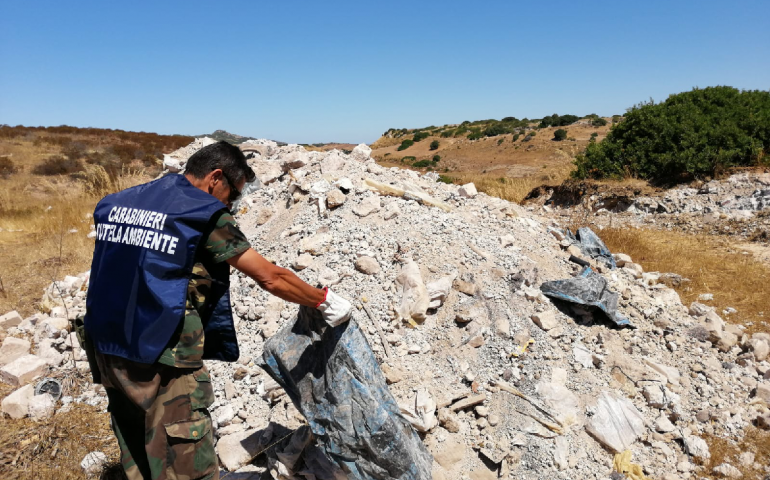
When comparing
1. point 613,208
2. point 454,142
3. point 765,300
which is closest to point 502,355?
point 765,300

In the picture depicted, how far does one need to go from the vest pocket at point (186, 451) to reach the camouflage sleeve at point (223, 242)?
739mm

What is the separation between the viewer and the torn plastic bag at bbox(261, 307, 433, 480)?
223 cm

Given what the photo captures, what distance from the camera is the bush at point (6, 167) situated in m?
14.5

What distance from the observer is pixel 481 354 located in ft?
11.0

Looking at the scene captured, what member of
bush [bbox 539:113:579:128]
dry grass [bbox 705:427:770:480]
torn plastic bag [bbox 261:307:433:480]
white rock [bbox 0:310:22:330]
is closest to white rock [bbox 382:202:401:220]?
torn plastic bag [bbox 261:307:433:480]

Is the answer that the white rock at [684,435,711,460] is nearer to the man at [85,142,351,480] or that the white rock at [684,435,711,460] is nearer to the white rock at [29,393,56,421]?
the man at [85,142,351,480]

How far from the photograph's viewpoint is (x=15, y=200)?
11031 millimetres

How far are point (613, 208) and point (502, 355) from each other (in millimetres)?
7199

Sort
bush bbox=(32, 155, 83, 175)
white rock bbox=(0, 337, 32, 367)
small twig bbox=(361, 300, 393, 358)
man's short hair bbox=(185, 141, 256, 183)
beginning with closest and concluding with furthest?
1. man's short hair bbox=(185, 141, 256, 183)
2. small twig bbox=(361, 300, 393, 358)
3. white rock bbox=(0, 337, 32, 367)
4. bush bbox=(32, 155, 83, 175)

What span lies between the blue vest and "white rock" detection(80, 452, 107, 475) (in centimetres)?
164

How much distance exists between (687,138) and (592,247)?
5.41 metres

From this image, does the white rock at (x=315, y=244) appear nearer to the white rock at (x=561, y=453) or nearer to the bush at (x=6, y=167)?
the white rock at (x=561, y=453)

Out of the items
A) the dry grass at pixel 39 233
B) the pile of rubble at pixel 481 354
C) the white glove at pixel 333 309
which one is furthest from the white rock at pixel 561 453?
the dry grass at pixel 39 233

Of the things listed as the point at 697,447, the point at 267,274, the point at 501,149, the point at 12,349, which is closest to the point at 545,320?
the point at 697,447
